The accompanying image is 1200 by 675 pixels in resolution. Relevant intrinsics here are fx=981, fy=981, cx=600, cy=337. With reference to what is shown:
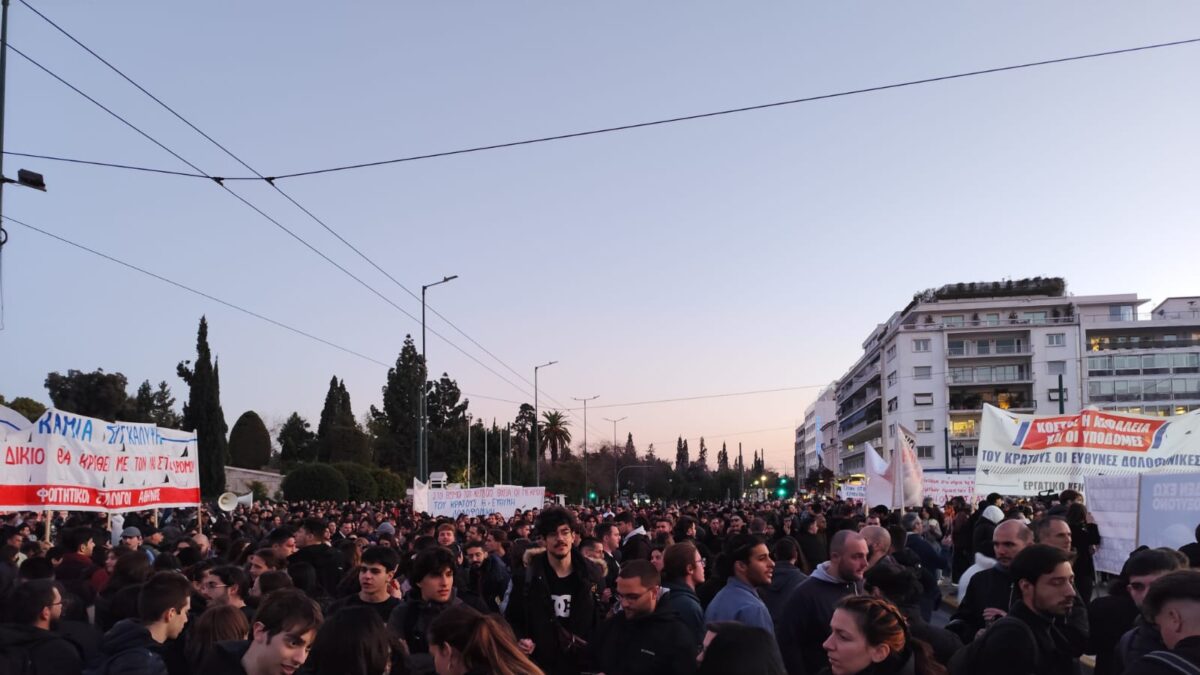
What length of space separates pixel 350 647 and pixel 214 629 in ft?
5.30

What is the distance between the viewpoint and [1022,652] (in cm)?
409

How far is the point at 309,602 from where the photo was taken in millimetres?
4355

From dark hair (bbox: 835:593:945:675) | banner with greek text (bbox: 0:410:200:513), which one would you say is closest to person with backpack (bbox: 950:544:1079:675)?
dark hair (bbox: 835:593:945:675)

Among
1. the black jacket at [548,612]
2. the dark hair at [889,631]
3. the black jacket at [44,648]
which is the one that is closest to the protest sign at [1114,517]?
the black jacket at [548,612]

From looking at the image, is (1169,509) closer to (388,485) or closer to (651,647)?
(651,647)

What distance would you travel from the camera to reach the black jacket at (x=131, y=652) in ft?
15.8

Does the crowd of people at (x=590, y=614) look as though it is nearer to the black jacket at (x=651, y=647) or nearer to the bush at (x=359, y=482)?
the black jacket at (x=651, y=647)

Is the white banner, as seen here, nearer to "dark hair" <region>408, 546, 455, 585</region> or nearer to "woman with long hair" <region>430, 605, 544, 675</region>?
"dark hair" <region>408, 546, 455, 585</region>

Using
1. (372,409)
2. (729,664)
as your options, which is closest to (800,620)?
(729,664)

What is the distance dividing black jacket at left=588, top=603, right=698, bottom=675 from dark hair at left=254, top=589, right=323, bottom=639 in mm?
1654

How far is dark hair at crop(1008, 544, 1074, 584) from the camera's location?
176 inches

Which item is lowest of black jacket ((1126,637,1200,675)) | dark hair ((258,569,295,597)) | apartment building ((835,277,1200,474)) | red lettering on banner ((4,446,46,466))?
dark hair ((258,569,295,597))

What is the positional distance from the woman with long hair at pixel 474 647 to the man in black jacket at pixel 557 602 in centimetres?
328

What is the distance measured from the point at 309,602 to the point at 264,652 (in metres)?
0.28
